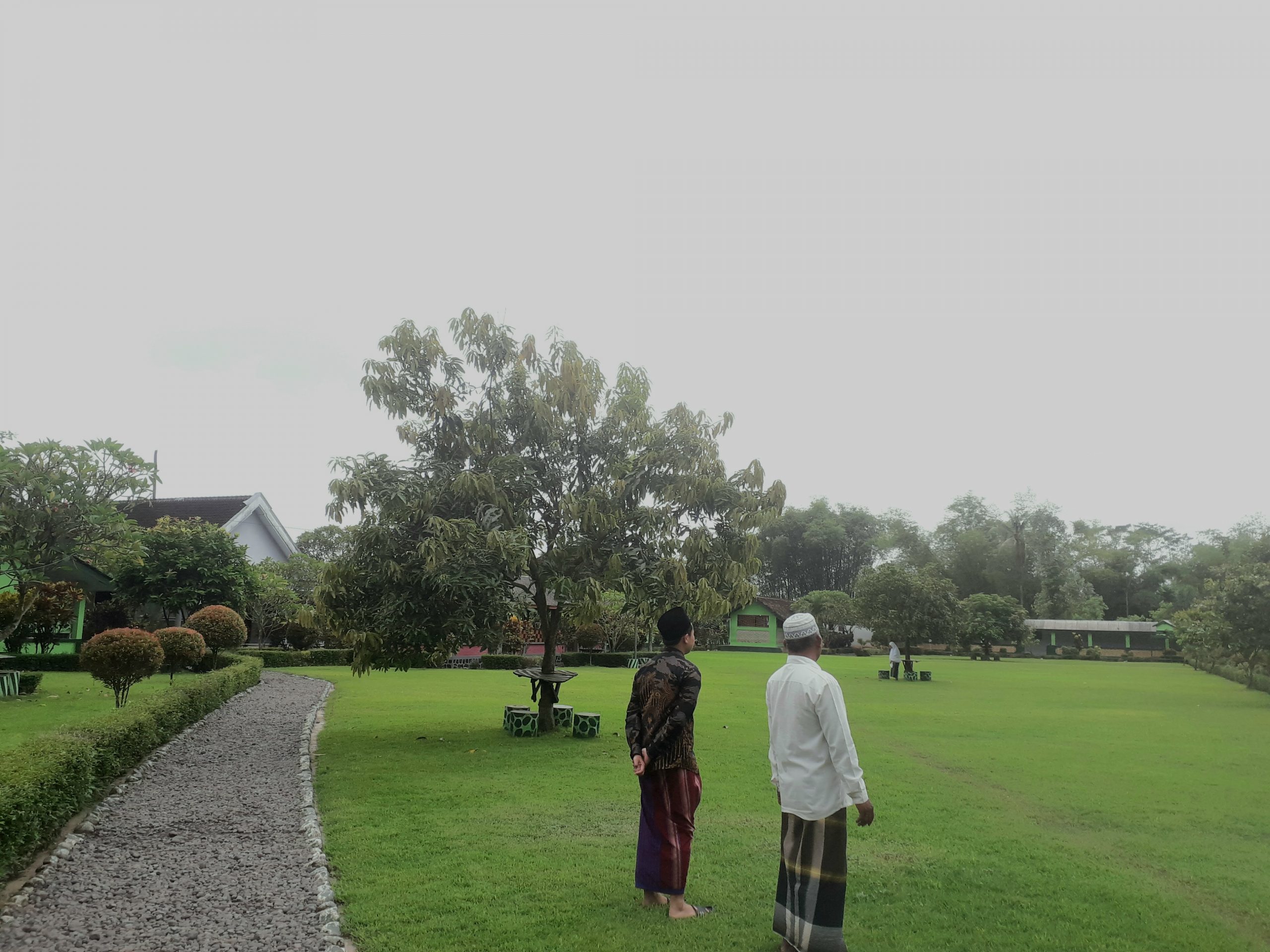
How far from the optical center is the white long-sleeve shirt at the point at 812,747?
4395 millimetres

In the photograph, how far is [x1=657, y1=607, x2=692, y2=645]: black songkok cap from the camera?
5.50 m

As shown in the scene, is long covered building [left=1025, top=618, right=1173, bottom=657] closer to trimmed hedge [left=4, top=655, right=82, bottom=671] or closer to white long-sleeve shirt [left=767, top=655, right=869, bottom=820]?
trimmed hedge [left=4, top=655, right=82, bottom=671]

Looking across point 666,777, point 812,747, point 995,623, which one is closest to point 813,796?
point 812,747

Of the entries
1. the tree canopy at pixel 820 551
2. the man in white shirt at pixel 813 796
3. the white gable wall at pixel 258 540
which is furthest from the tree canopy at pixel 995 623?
the man in white shirt at pixel 813 796

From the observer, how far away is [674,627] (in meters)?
5.54

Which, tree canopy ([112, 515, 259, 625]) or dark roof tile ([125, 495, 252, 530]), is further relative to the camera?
dark roof tile ([125, 495, 252, 530])

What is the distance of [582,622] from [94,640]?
9.21 m

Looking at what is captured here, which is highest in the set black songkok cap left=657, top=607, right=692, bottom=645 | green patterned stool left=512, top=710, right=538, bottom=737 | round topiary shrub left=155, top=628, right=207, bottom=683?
black songkok cap left=657, top=607, right=692, bottom=645

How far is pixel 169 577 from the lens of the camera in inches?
1010

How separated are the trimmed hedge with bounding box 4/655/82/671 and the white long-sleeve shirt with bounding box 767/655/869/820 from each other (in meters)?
25.4

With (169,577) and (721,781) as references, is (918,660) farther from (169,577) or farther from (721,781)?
(721,781)

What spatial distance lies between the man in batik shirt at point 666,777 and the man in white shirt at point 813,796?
78 cm

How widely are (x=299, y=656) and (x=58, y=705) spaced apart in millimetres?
15132

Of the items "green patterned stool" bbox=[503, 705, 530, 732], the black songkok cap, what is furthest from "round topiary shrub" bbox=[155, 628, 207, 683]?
the black songkok cap
